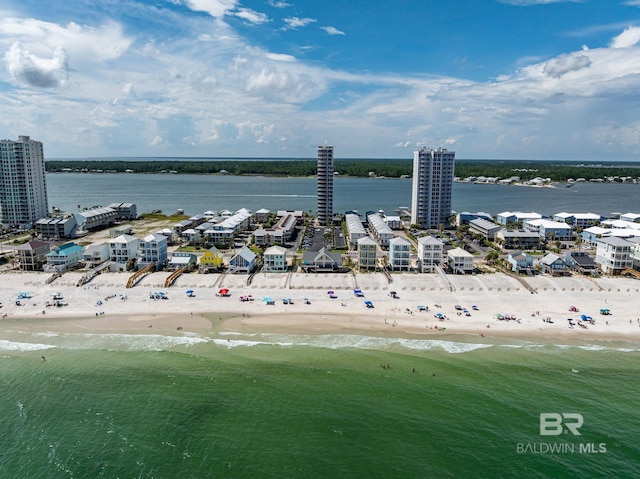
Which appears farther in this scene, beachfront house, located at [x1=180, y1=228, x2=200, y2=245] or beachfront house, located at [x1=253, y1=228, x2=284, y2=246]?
beachfront house, located at [x1=180, y1=228, x2=200, y2=245]

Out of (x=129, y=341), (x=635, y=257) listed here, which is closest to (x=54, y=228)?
(x=129, y=341)

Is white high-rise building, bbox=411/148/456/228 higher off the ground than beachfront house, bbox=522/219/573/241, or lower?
higher

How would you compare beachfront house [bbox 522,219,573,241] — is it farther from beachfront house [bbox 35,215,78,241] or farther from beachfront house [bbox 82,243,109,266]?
beachfront house [bbox 35,215,78,241]

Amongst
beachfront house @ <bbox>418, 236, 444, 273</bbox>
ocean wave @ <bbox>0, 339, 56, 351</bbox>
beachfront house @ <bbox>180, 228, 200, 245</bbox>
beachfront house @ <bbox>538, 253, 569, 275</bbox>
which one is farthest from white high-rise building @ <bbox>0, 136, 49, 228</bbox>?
beachfront house @ <bbox>538, 253, 569, 275</bbox>

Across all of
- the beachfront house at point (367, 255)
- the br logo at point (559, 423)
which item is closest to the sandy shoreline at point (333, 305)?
the beachfront house at point (367, 255)

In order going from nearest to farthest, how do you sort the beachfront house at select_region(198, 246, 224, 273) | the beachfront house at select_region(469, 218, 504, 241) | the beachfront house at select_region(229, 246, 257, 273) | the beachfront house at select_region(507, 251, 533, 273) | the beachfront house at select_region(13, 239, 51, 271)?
the beachfront house at select_region(229, 246, 257, 273)
the beachfront house at select_region(507, 251, 533, 273)
the beachfront house at select_region(198, 246, 224, 273)
the beachfront house at select_region(13, 239, 51, 271)
the beachfront house at select_region(469, 218, 504, 241)

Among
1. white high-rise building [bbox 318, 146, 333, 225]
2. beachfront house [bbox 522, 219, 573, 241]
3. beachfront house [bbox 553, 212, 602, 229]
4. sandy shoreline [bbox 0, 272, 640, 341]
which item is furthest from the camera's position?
white high-rise building [bbox 318, 146, 333, 225]

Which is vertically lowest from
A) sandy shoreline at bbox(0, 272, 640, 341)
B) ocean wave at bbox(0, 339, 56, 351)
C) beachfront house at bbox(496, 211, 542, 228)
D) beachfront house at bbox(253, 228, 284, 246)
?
ocean wave at bbox(0, 339, 56, 351)
